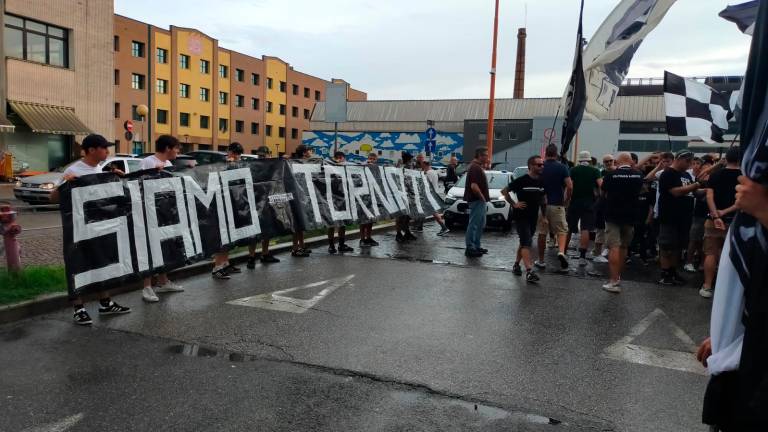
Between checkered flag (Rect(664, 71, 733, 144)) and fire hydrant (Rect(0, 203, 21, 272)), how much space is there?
10489 millimetres

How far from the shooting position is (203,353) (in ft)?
15.4

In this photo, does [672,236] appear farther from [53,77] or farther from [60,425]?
[53,77]

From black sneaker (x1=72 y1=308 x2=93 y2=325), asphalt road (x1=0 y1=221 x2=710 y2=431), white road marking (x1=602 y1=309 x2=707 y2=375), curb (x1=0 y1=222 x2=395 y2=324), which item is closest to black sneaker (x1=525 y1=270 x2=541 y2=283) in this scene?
asphalt road (x1=0 y1=221 x2=710 y2=431)

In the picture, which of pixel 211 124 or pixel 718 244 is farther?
pixel 211 124

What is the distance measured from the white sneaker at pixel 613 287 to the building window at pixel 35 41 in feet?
86.2

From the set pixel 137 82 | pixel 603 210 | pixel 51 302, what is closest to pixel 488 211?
pixel 603 210

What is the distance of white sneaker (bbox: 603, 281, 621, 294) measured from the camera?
7500 mm

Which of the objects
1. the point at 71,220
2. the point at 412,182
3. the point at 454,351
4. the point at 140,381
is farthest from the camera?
the point at 412,182

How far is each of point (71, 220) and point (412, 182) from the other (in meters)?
8.03

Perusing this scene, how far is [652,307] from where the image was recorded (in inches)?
265

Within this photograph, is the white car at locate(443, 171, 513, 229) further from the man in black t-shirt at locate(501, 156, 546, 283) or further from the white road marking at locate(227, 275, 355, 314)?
the white road marking at locate(227, 275, 355, 314)

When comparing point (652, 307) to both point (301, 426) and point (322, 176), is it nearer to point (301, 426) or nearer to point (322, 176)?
point (301, 426)

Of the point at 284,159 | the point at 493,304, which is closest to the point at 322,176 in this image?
the point at 284,159

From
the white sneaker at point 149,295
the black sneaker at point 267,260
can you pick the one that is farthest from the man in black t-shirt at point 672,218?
the white sneaker at point 149,295
